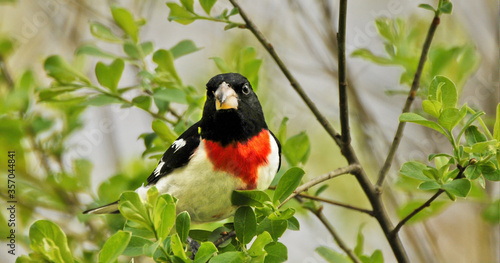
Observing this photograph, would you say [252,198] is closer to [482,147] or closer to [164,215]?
[164,215]

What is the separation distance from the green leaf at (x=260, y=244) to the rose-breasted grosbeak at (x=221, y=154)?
514mm

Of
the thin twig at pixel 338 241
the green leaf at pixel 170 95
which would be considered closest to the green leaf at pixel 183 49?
the green leaf at pixel 170 95

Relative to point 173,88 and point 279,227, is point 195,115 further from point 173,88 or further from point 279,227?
point 279,227

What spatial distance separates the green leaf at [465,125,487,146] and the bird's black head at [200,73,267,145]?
785mm

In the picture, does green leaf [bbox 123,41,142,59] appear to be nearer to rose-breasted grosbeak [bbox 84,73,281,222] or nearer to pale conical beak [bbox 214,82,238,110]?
rose-breasted grosbeak [bbox 84,73,281,222]

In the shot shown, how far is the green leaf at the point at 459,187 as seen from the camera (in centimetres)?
140

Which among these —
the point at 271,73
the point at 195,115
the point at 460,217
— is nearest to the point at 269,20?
the point at 271,73

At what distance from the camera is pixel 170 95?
2023 millimetres

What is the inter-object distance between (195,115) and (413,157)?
5.22 feet

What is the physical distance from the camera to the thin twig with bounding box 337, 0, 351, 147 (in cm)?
157

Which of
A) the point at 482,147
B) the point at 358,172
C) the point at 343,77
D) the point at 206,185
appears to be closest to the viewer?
the point at 482,147

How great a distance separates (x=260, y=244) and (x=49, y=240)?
533 mm

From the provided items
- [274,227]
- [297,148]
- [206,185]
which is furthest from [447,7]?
Answer: [206,185]

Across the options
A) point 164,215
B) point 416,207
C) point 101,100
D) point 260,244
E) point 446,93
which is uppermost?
point 101,100
